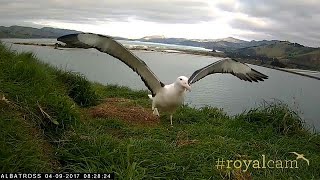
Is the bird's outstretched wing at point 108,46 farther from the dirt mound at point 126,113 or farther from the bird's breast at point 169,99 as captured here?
the dirt mound at point 126,113

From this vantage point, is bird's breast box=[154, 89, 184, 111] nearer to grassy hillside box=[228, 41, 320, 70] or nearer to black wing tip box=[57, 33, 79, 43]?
black wing tip box=[57, 33, 79, 43]

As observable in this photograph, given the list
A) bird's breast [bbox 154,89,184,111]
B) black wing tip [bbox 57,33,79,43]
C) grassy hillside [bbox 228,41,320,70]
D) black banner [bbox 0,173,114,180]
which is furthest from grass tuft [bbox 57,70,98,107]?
grassy hillside [bbox 228,41,320,70]

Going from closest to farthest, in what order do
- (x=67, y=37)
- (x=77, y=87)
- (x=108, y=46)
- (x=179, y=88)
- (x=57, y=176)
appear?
(x=57, y=176), (x=67, y=37), (x=108, y=46), (x=179, y=88), (x=77, y=87)

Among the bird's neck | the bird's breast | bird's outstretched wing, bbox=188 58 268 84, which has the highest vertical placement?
bird's outstretched wing, bbox=188 58 268 84

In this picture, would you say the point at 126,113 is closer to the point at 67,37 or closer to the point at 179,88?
the point at 179,88

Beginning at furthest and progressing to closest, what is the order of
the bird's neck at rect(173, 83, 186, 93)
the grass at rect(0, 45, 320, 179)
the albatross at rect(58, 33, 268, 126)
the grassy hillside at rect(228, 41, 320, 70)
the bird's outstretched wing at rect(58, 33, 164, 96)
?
the grassy hillside at rect(228, 41, 320, 70)
the bird's neck at rect(173, 83, 186, 93)
the albatross at rect(58, 33, 268, 126)
the bird's outstretched wing at rect(58, 33, 164, 96)
the grass at rect(0, 45, 320, 179)

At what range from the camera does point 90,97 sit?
24.3ft

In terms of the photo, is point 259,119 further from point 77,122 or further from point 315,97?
point 315,97

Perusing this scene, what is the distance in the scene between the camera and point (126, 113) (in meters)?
6.96

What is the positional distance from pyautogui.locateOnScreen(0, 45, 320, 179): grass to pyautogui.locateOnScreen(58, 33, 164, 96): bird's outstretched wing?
65 cm

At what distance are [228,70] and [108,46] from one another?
2.39 m

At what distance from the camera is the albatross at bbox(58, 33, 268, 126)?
18.8 ft

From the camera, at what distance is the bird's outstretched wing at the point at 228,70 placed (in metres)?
6.84

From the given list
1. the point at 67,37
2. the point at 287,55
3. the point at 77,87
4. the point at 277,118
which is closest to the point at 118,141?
the point at 67,37
